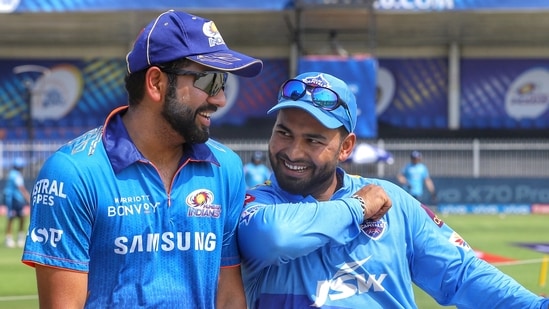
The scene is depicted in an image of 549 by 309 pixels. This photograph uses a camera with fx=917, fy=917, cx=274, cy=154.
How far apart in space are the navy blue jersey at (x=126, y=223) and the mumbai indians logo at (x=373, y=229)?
0.57 meters

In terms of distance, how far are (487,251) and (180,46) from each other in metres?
13.8

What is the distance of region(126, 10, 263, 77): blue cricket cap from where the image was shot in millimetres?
3053

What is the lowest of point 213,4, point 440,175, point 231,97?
point 440,175

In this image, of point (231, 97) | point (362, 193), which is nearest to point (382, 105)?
point (231, 97)

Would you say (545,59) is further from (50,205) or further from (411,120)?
(50,205)

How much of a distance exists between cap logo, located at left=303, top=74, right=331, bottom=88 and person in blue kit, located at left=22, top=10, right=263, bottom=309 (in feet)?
0.95

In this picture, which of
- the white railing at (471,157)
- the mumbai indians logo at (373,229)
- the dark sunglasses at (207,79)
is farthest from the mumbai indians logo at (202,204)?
the white railing at (471,157)

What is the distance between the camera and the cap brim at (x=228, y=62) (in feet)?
10.1

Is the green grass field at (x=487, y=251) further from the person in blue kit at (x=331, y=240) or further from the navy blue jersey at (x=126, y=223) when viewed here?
the navy blue jersey at (x=126, y=223)

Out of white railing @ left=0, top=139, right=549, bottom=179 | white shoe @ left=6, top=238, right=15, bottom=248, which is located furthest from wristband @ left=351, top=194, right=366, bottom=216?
white railing @ left=0, top=139, right=549, bottom=179

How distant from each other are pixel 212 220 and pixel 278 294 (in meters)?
0.44

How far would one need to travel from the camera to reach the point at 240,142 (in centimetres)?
2933

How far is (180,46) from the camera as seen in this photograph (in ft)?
10.0

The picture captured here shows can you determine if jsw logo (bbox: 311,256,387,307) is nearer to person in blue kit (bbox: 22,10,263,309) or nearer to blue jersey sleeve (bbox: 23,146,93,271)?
person in blue kit (bbox: 22,10,263,309)
